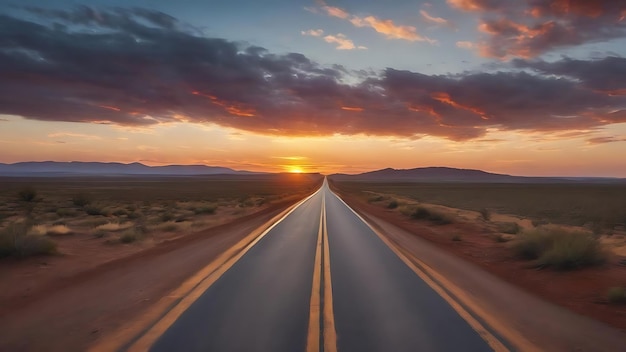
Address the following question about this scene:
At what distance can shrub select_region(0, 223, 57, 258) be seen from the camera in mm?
11508

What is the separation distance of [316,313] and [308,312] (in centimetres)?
A: 14

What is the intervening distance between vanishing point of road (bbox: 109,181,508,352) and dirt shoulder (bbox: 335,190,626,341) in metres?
2.07

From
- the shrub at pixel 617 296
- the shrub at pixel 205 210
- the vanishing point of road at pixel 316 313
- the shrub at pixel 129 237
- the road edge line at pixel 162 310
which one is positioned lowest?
the shrub at pixel 205 210

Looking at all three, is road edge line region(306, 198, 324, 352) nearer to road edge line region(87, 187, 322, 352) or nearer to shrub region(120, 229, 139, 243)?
road edge line region(87, 187, 322, 352)

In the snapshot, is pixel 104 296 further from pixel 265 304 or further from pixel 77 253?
pixel 77 253

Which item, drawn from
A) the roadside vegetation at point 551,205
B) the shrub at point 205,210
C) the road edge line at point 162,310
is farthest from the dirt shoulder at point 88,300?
the roadside vegetation at point 551,205

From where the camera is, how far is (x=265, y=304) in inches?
282

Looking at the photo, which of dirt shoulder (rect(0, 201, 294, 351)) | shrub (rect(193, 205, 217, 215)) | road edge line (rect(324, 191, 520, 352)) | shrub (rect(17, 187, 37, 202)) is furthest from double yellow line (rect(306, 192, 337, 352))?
shrub (rect(17, 187, 37, 202))

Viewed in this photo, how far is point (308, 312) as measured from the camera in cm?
669

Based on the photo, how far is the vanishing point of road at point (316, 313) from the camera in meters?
5.41

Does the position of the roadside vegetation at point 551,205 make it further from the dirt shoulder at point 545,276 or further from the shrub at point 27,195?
the shrub at point 27,195

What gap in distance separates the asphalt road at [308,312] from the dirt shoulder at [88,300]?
3.45 feet

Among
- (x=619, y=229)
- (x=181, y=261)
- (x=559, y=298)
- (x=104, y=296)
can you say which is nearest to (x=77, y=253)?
(x=181, y=261)

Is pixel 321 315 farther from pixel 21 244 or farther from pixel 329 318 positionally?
pixel 21 244
